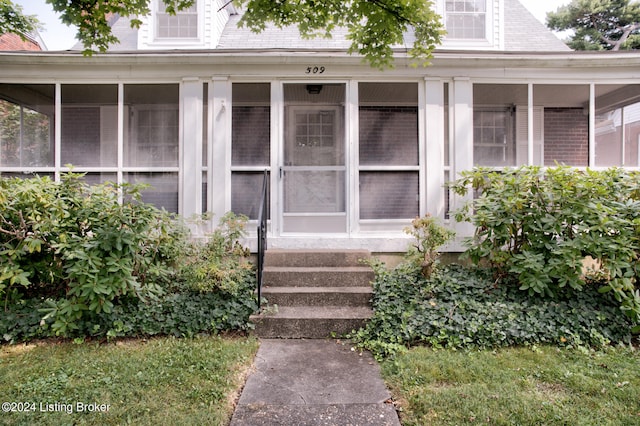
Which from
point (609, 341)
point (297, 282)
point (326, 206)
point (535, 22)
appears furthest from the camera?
point (535, 22)

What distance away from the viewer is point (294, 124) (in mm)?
5727

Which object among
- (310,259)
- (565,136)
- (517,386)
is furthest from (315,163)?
(565,136)

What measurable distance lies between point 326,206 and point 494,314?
2.63 m

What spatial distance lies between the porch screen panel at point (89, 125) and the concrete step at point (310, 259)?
291 centimetres

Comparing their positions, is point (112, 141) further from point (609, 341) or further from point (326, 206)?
point (609, 341)

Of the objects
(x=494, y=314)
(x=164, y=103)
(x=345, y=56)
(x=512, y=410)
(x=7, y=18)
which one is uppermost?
(x=7, y=18)

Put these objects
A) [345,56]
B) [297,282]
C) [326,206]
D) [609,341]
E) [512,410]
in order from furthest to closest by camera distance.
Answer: [326,206] → [345,56] → [297,282] → [609,341] → [512,410]

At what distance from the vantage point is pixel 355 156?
17.8ft


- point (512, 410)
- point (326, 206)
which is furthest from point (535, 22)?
point (512, 410)

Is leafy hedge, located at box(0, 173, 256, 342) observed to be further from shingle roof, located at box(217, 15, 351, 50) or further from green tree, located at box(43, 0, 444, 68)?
shingle roof, located at box(217, 15, 351, 50)

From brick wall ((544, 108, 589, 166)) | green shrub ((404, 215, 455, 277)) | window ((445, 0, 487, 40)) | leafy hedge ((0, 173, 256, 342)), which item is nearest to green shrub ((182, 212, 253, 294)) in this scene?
leafy hedge ((0, 173, 256, 342))

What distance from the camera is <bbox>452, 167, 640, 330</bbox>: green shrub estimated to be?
398 cm

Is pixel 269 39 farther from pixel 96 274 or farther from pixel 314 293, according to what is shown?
pixel 96 274

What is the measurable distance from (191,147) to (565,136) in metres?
6.07
